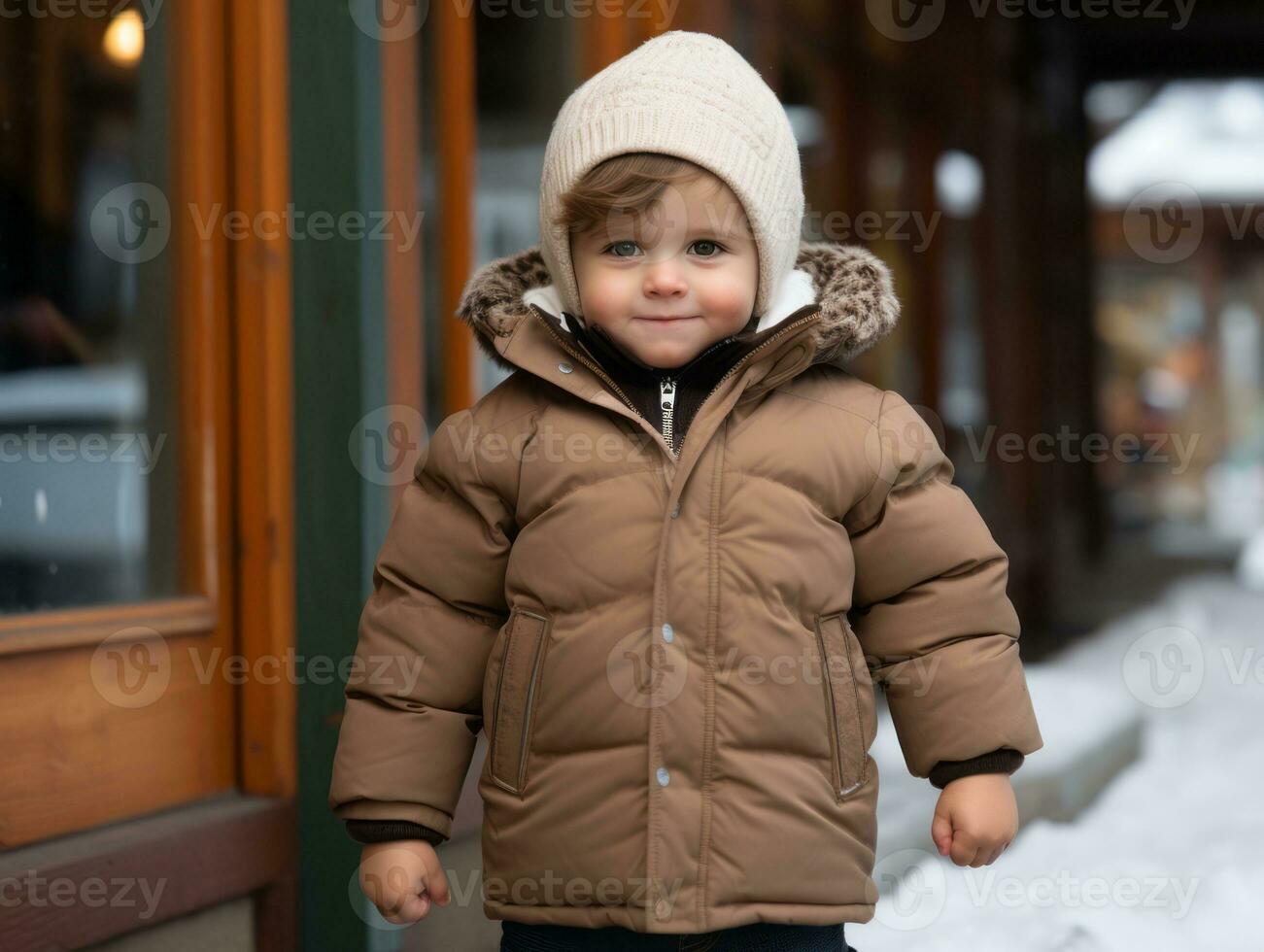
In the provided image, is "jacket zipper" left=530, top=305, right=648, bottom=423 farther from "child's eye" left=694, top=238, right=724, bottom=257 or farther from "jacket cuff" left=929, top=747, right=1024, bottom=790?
"jacket cuff" left=929, top=747, right=1024, bottom=790

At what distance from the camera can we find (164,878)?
1880 mm

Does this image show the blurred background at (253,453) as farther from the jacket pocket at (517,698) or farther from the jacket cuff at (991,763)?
the jacket cuff at (991,763)

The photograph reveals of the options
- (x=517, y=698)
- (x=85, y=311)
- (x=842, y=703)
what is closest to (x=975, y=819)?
(x=842, y=703)

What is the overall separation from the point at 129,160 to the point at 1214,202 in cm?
1505

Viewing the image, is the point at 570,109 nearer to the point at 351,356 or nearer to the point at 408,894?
the point at 351,356

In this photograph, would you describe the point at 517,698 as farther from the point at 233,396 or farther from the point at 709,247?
the point at 233,396

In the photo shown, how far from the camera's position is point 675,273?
5.15ft

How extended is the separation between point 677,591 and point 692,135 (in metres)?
0.51

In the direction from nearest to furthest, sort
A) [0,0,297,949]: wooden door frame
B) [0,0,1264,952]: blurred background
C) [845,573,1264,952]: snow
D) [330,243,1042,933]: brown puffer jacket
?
[330,243,1042,933]: brown puffer jacket < [0,0,1264,952]: blurred background < [0,0,297,949]: wooden door frame < [845,573,1264,952]: snow

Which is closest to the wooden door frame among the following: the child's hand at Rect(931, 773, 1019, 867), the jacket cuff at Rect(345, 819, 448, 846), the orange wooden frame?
the orange wooden frame

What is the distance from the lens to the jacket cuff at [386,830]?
1628mm

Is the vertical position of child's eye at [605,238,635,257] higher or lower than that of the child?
higher

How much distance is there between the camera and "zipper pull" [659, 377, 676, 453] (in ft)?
5.33

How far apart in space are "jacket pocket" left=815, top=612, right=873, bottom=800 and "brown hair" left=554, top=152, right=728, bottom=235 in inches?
20.0
